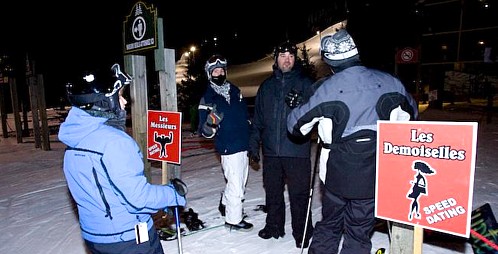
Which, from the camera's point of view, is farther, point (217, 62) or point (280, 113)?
point (217, 62)

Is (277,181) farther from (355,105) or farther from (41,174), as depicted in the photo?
(41,174)

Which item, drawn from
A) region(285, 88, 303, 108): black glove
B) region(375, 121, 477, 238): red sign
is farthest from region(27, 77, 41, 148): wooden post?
region(375, 121, 477, 238): red sign

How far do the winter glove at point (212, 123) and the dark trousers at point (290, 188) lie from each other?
66 centimetres

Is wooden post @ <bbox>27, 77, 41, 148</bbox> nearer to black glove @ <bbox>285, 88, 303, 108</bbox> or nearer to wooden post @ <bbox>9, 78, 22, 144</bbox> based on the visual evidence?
wooden post @ <bbox>9, 78, 22, 144</bbox>

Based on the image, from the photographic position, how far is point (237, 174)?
4.60 m

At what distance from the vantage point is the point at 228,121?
460 centimetres

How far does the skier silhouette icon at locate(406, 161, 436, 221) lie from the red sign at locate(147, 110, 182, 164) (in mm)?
2615

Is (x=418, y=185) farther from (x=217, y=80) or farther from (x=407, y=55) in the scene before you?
(x=407, y=55)

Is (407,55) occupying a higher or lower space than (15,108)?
higher

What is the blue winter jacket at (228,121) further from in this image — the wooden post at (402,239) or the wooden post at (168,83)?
A: the wooden post at (402,239)

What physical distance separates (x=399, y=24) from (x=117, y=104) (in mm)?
36346

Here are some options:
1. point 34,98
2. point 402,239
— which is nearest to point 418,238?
point 402,239

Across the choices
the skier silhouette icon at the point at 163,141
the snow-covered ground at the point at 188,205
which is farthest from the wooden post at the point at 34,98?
the skier silhouette icon at the point at 163,141

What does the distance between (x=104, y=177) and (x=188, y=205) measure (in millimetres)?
3894
